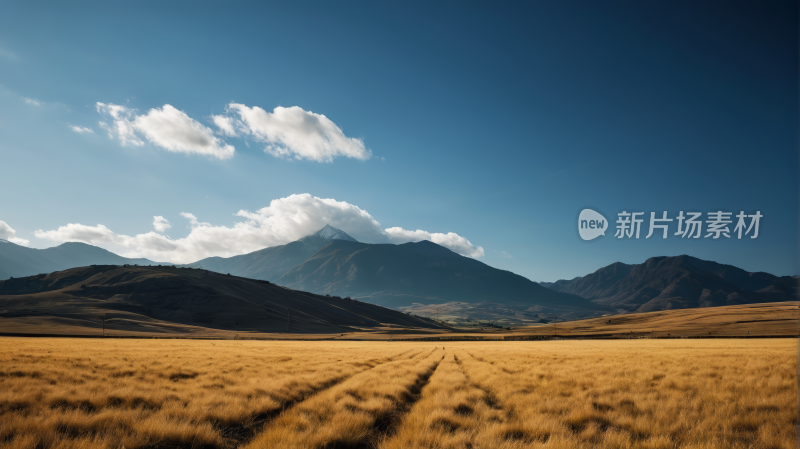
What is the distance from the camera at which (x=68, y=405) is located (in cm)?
878

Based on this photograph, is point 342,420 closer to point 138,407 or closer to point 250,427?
point 250,427

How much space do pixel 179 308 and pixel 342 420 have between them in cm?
18550

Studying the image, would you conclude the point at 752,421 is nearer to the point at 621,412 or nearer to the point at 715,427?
the point at 715,427

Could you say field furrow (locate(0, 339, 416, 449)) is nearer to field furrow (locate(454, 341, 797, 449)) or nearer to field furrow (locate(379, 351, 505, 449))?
field furrow (locate(379, 351, 505, 449))

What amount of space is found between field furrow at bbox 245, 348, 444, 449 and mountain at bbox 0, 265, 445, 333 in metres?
127

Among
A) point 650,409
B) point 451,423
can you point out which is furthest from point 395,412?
point 650,409

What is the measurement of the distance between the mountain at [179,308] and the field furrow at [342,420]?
127 m

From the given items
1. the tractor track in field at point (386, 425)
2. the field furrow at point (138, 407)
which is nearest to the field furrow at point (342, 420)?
the tractor track in field at point (386, 425)

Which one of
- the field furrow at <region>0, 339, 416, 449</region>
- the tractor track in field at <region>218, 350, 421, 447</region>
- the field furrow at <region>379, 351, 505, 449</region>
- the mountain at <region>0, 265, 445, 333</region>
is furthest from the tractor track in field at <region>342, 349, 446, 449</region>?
the mountain at <region>0, 265, 445, 333</region>

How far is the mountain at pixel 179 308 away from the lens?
129000 mm

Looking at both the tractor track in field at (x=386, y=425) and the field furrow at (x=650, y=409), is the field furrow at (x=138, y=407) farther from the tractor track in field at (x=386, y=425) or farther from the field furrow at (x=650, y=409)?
the field furrow at (x=650, y=409)

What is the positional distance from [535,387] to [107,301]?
199 m

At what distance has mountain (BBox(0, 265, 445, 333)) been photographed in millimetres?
129000

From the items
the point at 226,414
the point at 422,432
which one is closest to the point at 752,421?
the point at 422,432
